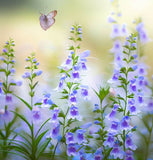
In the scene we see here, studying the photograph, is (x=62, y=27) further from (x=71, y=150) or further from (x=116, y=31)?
(x=71, y=150)

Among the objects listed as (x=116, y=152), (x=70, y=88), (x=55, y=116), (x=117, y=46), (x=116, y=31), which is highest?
(x=116, y=31)

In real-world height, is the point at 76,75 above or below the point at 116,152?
above

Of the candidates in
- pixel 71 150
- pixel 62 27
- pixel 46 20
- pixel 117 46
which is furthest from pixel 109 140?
pixel 62 27

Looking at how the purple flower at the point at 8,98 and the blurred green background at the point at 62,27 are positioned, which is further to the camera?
the blurred green background at the point at 62,27

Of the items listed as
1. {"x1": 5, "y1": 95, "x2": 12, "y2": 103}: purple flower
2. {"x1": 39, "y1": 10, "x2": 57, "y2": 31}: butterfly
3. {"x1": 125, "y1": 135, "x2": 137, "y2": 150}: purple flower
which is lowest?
{"x1": 125, "y1": 135, "x2": 137, "y2": 150}: purple flower

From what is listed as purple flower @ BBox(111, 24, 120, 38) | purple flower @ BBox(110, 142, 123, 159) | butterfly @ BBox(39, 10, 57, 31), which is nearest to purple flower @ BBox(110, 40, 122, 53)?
purple flower @ BBox(111, 24, 120, 38)

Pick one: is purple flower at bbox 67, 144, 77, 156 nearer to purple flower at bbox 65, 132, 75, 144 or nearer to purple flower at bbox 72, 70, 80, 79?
purple flower at bbox 65, 132, 75, 144

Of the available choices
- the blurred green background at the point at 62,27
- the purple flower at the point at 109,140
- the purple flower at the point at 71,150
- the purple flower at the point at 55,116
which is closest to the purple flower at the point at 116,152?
the purple flower at the point at 109,140

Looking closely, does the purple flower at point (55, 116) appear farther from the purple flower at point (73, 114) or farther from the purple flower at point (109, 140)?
the purple flower at point (109, 140)

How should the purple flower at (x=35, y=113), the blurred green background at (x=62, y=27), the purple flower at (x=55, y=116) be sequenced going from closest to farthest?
the purple flower at (x=55, y=116)
the purple flower at (x=35, y=113)
the blurred green background at (x=62, y=27)
